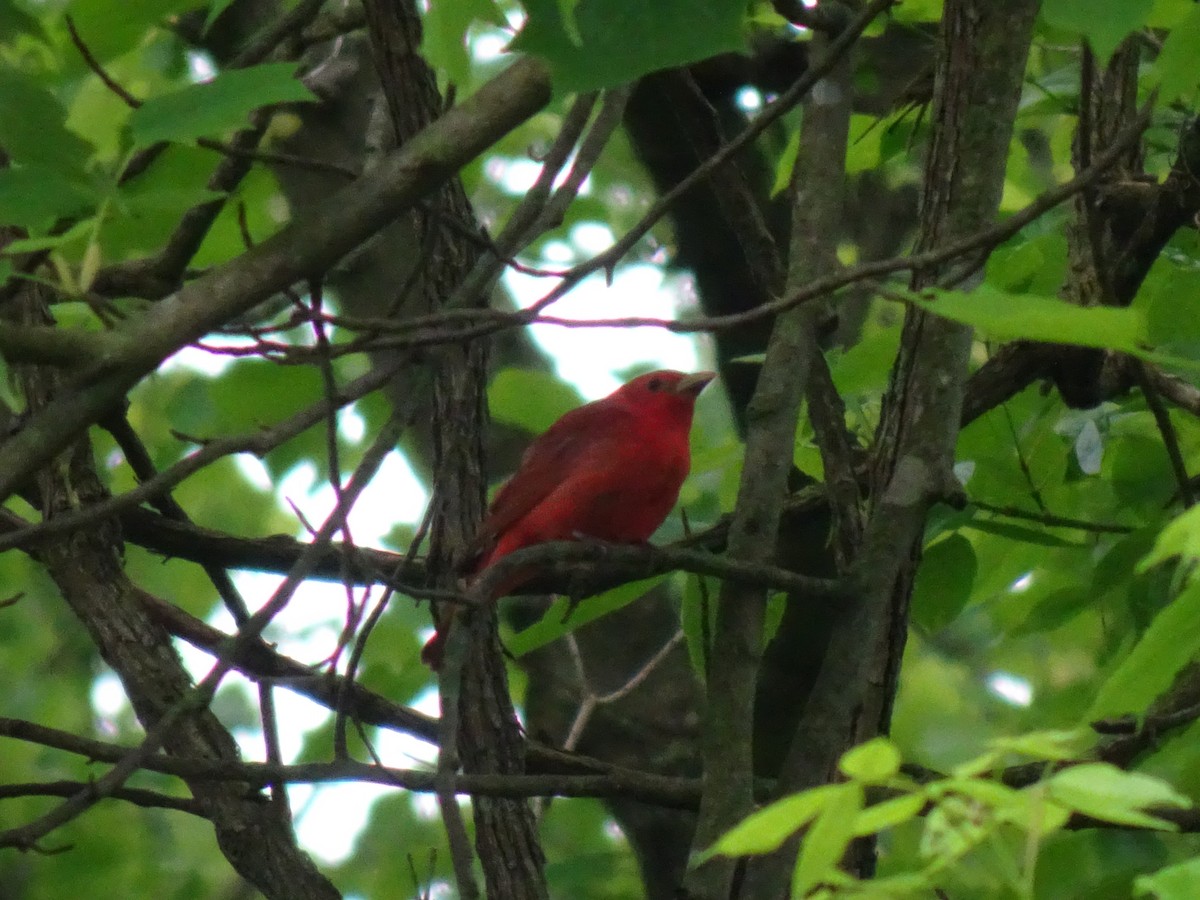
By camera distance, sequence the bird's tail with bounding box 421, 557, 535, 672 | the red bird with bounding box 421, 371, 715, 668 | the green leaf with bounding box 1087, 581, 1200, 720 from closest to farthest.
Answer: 1. the green leaf with bounding box 1087, 581, 1200, 720
2. the bird's tail with bounding box 421, 557, 535, 672
3. the red bird with bounding box 421, 371, 715, 668

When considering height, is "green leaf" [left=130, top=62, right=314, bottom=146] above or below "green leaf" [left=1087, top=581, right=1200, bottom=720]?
above

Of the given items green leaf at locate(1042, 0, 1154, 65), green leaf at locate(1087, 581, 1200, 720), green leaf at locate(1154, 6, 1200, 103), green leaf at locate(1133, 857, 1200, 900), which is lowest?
green leaf at locate(1133, 857, 1200, 900)

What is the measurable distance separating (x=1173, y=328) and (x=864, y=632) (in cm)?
85

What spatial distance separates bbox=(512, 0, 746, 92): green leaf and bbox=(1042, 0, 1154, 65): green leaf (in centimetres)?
36

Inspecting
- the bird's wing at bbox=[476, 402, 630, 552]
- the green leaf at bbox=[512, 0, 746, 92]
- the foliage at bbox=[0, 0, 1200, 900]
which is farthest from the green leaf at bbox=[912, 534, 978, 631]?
the green leaf at bbox=[512, 0, 746, 92]

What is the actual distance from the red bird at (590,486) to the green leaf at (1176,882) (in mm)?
2905

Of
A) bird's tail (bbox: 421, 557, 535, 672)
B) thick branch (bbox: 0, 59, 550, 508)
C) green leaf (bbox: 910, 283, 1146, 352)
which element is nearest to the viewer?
green leaf (bbox: 910, 283, 1146, 352)

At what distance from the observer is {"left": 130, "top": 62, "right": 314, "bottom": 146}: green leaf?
1667 mm

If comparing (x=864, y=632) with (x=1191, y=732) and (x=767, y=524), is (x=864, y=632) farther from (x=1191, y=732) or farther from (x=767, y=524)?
(x=1191, y=732)

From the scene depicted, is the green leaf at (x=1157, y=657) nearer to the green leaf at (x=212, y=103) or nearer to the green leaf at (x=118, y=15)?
the green leaf at (x=212, y=103)

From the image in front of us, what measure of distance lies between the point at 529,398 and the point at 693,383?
520 mm

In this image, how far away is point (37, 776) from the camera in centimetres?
707

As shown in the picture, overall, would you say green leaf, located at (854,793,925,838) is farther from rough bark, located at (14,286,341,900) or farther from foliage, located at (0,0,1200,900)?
rough bark, located at (14,286,341,900)

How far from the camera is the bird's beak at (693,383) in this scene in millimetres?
4898
